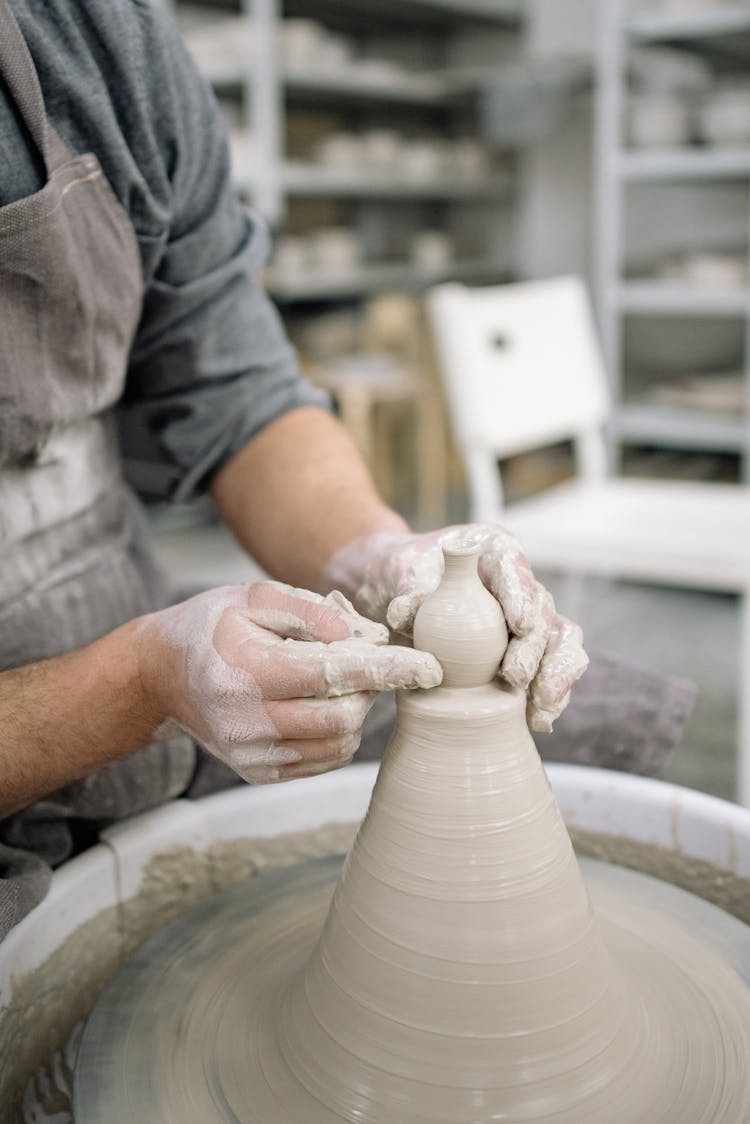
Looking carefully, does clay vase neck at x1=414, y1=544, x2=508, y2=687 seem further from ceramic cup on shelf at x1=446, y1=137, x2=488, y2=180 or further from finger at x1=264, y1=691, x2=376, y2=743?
ceramic cup on shelf at x1=446, y1=137, x2=488, y2=180

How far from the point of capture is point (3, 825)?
831 mm

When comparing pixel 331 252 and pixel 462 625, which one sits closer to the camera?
pixel 462 625

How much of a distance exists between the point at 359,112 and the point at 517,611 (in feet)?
15.8

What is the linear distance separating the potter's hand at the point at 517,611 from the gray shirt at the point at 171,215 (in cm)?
33

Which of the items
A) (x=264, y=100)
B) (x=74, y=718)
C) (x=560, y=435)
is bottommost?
(x=560, y=435)

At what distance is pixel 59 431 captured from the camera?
0.92 metres

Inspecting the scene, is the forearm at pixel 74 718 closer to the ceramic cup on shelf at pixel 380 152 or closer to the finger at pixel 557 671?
the finger at pixel 557 671

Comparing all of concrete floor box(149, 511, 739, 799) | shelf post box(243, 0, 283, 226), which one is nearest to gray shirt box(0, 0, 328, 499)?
concrete floor box(149, 511, 739, 799)

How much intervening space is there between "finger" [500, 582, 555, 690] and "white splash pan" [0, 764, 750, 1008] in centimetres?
22

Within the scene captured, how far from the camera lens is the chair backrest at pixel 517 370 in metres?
1.92

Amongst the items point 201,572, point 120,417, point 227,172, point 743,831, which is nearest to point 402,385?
point 201,572

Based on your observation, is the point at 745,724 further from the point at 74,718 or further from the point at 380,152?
the point at 380,152

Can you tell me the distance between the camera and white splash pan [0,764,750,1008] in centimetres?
81

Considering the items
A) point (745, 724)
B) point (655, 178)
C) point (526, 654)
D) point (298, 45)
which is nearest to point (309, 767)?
point (526, 654)
